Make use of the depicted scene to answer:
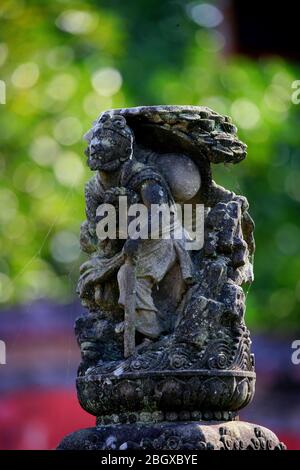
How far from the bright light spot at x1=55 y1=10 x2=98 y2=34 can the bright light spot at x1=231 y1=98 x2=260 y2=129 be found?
7.40 ft

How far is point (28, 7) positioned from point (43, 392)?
183 inches

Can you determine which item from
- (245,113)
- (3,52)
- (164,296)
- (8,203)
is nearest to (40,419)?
(3,52)

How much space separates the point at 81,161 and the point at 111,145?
10.6 metres

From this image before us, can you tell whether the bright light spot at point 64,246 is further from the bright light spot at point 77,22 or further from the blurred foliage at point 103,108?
the bright light spot at point 77,22

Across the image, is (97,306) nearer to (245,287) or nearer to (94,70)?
(245,287)

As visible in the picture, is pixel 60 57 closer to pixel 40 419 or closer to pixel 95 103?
pixel 95 103

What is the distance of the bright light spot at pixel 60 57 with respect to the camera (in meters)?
20.3

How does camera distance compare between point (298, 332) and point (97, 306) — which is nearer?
point (97, 306)

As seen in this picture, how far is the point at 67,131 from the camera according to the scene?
2025cm

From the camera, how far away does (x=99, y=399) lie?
30.5ft

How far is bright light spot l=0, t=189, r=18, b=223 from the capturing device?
67.1 ft

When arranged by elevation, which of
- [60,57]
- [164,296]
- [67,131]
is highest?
[60,57]
